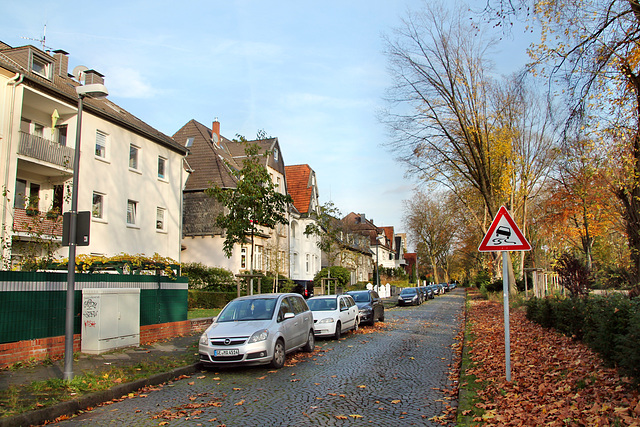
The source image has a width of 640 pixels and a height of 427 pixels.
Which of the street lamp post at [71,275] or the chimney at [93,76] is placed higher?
the chimney at [93,76]

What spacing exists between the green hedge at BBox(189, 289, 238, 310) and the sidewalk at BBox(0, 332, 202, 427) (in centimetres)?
1129

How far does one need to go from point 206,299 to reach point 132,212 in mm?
6381

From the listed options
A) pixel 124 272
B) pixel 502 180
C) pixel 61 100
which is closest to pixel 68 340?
pixel 124 272

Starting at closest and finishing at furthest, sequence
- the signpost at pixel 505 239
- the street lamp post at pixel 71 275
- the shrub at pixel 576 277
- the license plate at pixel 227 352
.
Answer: the signpost at pixel 505 239 < the street lamp post at pixel 71 275 < the license plate at pixel 227 352 < the shrub at pixel 576 277

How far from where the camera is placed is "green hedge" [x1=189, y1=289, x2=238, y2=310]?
25.6 metres

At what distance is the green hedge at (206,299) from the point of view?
25.6 m

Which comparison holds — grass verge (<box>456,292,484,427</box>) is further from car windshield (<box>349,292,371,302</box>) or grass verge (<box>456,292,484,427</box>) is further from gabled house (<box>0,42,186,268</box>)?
gabled house (<box>0,42,186,268</box>)

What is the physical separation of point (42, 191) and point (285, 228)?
21.6 metres

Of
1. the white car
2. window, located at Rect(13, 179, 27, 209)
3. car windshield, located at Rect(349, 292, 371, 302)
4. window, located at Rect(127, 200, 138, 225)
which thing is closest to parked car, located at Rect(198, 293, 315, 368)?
the white car

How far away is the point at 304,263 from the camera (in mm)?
45500

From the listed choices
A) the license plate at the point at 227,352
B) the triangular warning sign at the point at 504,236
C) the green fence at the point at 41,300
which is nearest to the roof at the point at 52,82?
the green fence at the point at 41,300

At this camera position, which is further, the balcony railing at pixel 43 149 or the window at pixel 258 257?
the window at pixel 258 257

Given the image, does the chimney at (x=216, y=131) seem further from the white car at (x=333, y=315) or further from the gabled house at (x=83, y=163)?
the white car at (x=333, y=315)

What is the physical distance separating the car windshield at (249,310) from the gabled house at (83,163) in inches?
336
